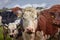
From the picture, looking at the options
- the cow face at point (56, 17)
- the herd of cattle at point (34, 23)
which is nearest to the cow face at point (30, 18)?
the herd of cattle at point (34, 23)

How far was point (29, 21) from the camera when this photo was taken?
2.05 m

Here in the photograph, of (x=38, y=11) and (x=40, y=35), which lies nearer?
(x=40, y=35)

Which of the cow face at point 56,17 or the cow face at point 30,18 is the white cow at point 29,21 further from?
the cow face at point 56,17

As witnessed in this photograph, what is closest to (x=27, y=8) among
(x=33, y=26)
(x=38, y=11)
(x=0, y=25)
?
(x=38, y=11)

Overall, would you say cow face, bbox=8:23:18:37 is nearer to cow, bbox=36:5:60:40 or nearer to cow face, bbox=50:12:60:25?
cow, bbox=36:5:60:40

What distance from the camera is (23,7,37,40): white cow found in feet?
6.43

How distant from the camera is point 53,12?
2.02 metres

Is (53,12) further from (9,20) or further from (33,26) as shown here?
(9,20)

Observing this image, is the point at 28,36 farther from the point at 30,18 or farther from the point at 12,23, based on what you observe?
the point at 12,23

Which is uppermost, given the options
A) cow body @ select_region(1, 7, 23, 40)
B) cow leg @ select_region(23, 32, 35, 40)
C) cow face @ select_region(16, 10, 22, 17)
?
cow face @ select_region(16, 10, 22, 17)

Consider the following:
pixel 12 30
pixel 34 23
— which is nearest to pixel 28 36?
pixel 34 23

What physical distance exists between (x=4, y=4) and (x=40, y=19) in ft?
2.00

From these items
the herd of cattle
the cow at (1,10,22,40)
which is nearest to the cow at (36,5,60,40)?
the herd of cattle

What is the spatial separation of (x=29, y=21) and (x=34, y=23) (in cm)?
7
